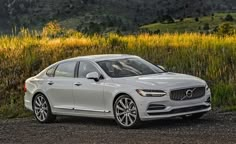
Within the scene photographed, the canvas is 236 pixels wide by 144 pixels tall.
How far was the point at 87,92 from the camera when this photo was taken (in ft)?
43.9

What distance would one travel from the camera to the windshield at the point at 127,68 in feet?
43.4

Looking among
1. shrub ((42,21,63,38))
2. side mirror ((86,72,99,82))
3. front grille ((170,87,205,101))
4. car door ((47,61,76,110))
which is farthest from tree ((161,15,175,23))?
front grille ((170,87,205,101))

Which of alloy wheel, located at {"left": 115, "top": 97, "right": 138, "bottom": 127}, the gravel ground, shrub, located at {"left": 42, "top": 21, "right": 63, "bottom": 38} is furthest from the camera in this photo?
shrub, located at {"left": 42, "top": 21, "right": 63, "bottom": 38}

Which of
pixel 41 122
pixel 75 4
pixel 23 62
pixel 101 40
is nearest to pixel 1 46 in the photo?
pixel 23 62

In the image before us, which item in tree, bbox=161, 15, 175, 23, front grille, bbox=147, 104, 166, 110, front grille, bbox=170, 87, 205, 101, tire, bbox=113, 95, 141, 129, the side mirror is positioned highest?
the side mirror

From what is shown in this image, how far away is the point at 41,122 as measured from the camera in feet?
49.2

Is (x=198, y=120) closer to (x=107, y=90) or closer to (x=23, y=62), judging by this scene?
(x=107, y=90)

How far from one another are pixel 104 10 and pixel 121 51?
264ft

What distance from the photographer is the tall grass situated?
22734 millimetres

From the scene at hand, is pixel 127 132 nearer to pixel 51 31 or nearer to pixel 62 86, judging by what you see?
pixel 62 86

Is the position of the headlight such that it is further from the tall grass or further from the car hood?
the tall grass

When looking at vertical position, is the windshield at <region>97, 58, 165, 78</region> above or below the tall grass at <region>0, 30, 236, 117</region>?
above

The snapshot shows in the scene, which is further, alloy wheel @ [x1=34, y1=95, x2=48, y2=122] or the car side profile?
alloy wheel @ [x1=34, y1=95, x2=48, y2=122]

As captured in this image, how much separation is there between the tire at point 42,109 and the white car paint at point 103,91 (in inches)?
5.9
